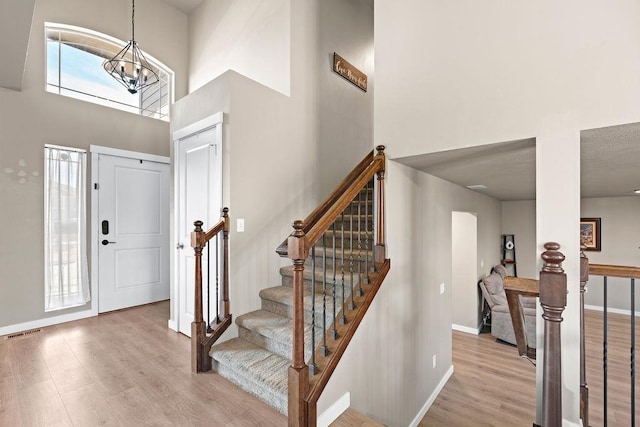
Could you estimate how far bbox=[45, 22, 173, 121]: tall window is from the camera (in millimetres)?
3652

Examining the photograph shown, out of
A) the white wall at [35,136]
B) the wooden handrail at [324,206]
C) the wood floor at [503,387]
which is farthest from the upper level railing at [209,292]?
the wood floor at [503,387]

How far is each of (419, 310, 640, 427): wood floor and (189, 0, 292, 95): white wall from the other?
154 inches

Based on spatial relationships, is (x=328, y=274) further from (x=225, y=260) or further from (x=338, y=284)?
(x=225, y=260)

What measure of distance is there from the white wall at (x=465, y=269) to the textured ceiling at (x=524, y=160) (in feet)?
5.50

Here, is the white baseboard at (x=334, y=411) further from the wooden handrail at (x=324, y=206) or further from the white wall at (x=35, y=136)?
the white wall at (x=35, y=136)

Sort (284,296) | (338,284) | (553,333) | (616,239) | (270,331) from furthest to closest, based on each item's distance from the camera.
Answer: (616,239) < (284,296) < (338,284) < (270,331) < (553,333)

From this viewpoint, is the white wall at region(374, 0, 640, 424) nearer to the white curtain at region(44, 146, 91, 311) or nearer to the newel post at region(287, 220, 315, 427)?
the newel post at region(287, 220, 315, 427)

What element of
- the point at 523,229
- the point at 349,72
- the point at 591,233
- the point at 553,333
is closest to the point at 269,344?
the point at 553,333

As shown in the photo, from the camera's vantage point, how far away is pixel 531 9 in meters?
1.70

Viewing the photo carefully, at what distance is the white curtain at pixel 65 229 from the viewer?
11.4 ft

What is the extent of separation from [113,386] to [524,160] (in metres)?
3.51

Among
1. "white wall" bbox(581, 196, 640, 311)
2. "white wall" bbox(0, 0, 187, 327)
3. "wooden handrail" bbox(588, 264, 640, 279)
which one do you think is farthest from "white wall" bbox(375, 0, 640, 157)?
"white wall" bbox(581, 196, 640, 311)

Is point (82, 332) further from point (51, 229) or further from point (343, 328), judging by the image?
point (343, 328)

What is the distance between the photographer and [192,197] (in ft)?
10.4
